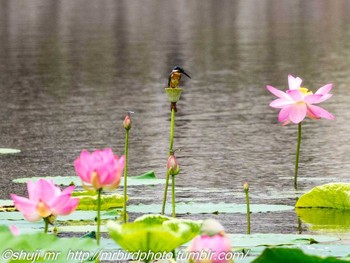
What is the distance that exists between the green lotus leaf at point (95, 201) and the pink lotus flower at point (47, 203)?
5.83ft

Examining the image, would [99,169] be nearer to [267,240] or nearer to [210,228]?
[210,228]

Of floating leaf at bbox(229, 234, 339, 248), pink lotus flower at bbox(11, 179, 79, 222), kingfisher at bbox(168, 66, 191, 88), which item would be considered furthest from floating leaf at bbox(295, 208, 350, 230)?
pink lotus flower at bbox(11, 179, 79, 222)

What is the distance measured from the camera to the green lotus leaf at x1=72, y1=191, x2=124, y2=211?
4449 millimetres

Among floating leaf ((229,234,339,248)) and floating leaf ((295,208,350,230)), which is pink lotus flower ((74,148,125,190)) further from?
floating leaf ((295,208,350,230))

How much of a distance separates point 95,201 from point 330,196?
35.0 inches

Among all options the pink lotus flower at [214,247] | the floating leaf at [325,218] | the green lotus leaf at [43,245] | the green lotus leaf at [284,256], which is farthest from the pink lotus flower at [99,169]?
the floating leaf at [325,218]

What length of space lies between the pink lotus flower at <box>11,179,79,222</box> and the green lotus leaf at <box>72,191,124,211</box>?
1.78 meters

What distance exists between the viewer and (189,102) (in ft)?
35.0

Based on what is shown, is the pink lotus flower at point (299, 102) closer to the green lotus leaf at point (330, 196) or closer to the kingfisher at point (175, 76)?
A: the green lotus leaf at point (330, 196)

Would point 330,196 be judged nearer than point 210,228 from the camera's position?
No

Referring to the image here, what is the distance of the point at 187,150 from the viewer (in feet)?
23.4

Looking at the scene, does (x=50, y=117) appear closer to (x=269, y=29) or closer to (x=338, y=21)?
(x=269, y=29)

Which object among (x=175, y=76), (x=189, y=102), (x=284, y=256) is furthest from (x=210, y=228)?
(x=189, y=102)

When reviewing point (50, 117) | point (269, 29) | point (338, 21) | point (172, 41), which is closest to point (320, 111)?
point (50, 117)
